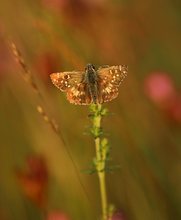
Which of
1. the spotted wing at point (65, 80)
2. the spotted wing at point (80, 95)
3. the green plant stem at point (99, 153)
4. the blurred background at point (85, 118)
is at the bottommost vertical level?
the green plant stem at point (99, 153)

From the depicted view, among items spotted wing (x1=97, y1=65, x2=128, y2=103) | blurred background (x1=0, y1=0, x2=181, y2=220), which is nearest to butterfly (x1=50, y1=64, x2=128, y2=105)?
spotted wing (x1=97, y1=65, x2=128, y2=103)

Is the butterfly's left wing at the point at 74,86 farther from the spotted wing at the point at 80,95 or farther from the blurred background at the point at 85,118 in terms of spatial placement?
the blurred background at the point at 85,118

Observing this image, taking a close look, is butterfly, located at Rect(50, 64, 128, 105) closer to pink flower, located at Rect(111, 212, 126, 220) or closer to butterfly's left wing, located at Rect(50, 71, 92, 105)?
butterfly's left wing, located at Rect(50, 71, 92, 105)

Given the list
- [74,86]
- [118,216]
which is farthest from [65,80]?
[118,216]

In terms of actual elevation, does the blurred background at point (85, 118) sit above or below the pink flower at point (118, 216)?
above

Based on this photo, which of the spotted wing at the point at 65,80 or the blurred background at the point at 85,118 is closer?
the spotted wing at the point at 65,80

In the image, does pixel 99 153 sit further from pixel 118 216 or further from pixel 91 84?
pixel 118 216

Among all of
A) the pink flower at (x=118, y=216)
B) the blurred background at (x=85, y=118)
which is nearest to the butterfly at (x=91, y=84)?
the blurred background at (x=85, y=118)

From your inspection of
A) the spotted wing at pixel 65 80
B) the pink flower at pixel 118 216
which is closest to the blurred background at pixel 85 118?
the pink flower at pixel 118 216
